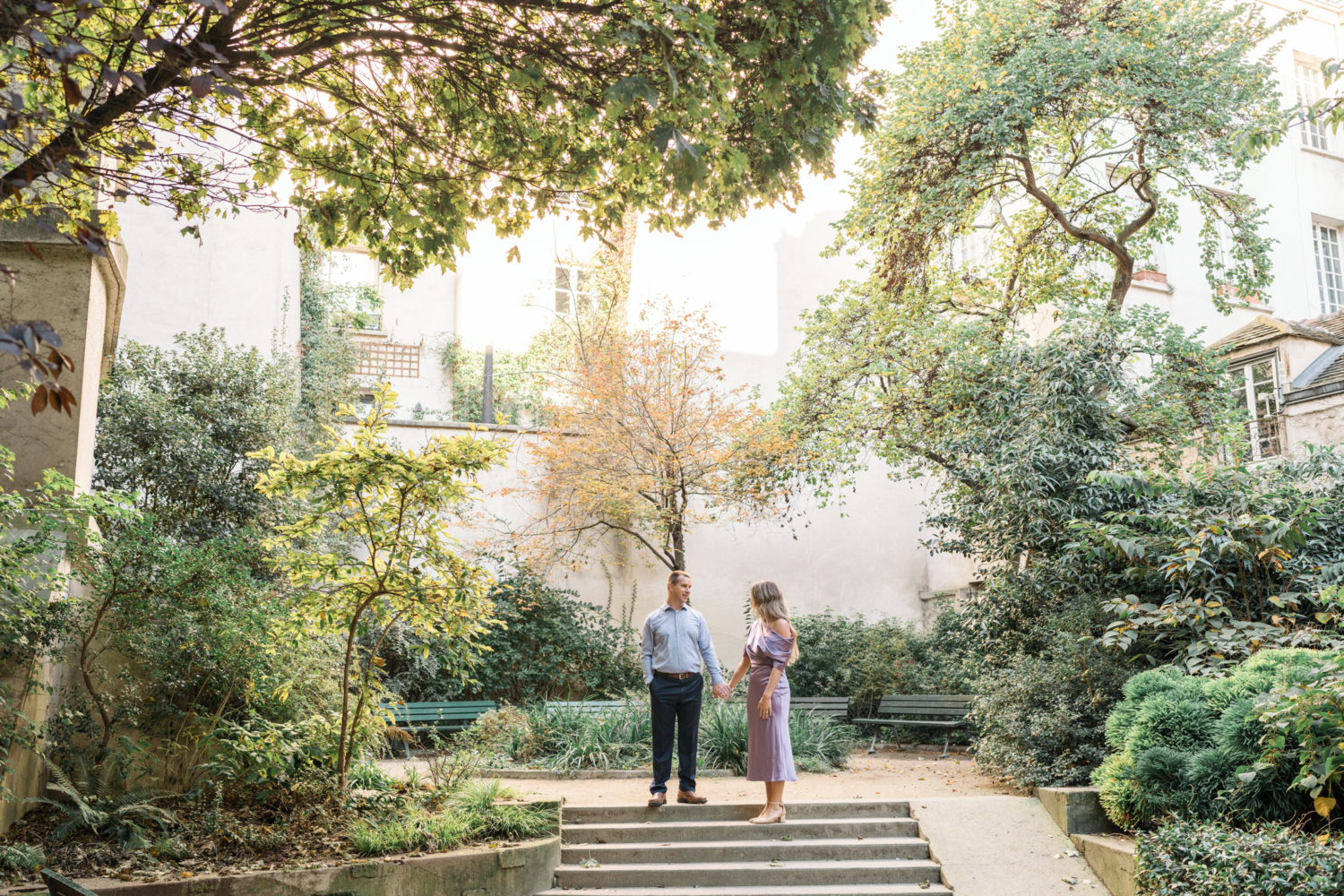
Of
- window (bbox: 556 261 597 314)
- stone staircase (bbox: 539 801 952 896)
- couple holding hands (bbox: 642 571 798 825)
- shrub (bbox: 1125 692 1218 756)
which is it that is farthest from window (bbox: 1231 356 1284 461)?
window (bbox: 556 261 597 314)

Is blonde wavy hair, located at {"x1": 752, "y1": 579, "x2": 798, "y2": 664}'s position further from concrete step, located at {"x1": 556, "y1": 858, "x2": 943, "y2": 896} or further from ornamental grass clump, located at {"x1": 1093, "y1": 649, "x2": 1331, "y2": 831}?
ornamental grass clump, located at {"x1": 1093, "y1": 649, "x2": 1331, "y2": 831}

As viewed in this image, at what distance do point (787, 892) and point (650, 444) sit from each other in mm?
8363

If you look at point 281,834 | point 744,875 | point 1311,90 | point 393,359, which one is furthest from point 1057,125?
point 393,359

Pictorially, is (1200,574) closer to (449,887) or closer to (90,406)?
(449,887)

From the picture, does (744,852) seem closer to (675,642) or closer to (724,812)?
(724,812)

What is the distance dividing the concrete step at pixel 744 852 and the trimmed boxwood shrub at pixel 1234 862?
5.73ft

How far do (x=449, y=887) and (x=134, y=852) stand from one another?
75.1 inches

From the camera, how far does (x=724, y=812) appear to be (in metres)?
7.88

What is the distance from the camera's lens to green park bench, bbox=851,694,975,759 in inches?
484

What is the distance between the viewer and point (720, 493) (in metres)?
14.6

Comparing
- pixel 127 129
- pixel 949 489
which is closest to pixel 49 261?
pixel 127 129

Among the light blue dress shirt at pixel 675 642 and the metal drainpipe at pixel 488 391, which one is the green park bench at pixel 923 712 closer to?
the light blue dress shirt at pixel 675 642

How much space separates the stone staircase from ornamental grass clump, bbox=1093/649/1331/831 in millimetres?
1521

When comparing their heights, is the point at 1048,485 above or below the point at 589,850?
above
